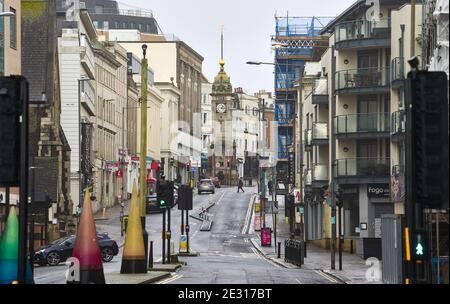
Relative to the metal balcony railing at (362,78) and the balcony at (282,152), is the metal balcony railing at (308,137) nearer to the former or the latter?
the metal balcony railing at (362,78)

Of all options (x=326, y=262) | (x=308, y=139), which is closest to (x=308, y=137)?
(x=308, y=139)

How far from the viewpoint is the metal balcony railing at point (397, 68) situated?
62838 millimetres

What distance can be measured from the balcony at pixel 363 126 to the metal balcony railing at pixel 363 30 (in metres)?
4.52

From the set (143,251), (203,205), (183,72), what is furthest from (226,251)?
(183,72)

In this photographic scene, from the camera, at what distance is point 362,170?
73688 mm

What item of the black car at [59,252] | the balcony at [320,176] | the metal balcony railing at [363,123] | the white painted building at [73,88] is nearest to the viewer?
the black car at [59,252]

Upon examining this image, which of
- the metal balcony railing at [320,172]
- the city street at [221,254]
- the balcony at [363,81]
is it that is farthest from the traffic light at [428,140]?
the metal balcony railing at [320,172]

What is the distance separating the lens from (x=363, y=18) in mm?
79812

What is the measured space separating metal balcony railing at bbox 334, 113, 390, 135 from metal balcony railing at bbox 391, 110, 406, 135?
9.77 meters

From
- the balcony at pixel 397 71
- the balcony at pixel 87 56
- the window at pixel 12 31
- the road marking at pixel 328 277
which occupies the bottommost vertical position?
the road marking at pixel 328 277

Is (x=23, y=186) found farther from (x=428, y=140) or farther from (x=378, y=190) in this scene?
(x=378, y=190)

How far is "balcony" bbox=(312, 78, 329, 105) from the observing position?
82.3 meters

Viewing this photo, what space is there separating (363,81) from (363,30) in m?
2.94
